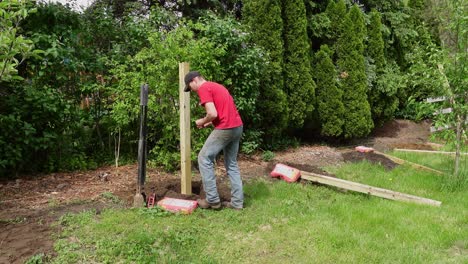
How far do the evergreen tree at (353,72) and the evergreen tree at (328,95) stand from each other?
39cm

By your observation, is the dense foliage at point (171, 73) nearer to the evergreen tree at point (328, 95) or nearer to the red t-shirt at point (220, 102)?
the evergreen tree at point (328, 95)

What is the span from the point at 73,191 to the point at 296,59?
5.66 m

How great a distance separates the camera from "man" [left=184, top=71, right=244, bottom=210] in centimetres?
437

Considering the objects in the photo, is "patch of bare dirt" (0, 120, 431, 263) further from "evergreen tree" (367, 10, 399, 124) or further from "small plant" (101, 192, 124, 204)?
"evergreen tree" (367, 10, 399, 124)

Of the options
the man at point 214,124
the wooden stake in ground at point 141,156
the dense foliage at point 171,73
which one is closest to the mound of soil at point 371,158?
the dense foliage at point 171,73

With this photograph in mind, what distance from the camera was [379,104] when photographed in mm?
11078

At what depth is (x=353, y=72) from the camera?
386 inches

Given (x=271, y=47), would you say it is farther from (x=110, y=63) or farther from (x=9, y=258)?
(x=9, y=258)

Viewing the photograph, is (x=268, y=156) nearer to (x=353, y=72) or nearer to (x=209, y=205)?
(x=209, y=205)

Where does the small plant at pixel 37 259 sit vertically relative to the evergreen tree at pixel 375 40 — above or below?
below

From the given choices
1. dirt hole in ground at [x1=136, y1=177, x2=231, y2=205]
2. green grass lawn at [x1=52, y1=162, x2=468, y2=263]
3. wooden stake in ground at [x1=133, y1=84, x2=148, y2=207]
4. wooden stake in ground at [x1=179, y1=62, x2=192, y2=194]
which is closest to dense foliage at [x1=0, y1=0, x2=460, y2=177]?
dirt hole in ground at [x1=136, y1=177, x2=231, y2=205]

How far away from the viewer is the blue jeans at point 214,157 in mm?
4488

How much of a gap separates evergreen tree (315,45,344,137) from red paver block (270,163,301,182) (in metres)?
3.59

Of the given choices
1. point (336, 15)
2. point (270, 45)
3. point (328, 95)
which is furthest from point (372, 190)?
point (336, 15)
